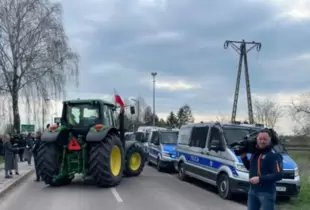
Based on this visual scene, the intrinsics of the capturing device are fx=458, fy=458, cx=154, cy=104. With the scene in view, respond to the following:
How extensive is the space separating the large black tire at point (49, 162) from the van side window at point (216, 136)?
484cm

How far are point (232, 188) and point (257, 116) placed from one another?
2147 inches

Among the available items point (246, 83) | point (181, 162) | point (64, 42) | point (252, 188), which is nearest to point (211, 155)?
point (181, 162)

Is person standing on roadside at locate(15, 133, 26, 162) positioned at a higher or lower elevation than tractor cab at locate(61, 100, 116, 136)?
lower

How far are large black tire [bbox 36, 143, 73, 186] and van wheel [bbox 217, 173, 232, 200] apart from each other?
5.14 meters

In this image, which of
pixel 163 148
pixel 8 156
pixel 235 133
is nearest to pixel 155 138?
pixel 163 148

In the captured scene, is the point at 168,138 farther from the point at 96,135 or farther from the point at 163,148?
the point at 96,135

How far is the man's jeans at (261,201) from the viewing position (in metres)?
6.40

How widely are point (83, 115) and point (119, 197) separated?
14.0 ft

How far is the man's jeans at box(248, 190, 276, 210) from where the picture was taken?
640cm

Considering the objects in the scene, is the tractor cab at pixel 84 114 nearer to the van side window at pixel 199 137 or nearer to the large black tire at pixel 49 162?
the large black tire at pixel 49 162

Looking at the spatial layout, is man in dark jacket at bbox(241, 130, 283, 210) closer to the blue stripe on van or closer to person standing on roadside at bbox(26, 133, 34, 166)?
the blue stripe on van

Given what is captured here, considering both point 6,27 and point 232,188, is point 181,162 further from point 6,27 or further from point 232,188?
point 6,27

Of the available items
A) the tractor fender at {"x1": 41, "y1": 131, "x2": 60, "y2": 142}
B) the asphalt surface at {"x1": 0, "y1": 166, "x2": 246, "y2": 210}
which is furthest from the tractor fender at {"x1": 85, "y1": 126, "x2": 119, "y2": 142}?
the asphalt surface at {"x1": 0, "y1": 166, "x2": 246, "y2": 210}

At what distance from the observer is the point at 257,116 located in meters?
64.8
